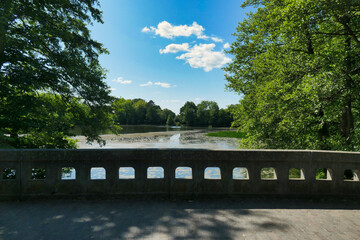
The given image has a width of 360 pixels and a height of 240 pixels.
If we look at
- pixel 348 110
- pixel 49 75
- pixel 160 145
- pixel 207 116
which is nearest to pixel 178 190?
pixel 49 75

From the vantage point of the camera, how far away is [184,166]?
4.88m

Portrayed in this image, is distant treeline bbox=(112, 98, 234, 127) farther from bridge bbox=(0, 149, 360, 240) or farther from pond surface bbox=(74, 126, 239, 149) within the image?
bridge bbox=(0, 149, 360, 240)

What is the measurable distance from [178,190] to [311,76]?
7.82 meters

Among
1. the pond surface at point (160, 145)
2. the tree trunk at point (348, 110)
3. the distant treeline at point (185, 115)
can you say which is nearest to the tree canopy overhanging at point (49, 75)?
the pond surface at point (160, 145)

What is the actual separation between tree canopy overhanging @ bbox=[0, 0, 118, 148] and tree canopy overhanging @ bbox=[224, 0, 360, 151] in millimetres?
8664

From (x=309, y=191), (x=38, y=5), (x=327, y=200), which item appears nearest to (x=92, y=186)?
(x=309, y=191)

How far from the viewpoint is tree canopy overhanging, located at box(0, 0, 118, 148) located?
7.52 metres

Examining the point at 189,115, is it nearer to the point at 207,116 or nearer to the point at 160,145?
the point at 207,116

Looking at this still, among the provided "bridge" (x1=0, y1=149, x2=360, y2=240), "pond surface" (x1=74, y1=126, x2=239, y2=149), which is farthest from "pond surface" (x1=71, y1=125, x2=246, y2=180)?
"bridge" (x1=0, y1=149, x2=360, y2=240)

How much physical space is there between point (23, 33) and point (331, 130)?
15414mm

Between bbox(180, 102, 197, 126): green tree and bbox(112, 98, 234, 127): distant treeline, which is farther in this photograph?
bbox(180, 102, 197, 126): green tree

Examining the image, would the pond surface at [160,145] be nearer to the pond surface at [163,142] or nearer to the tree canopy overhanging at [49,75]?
the pond surface at [163,142]

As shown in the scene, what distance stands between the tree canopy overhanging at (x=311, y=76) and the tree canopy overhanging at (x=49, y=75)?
8664 millimetres

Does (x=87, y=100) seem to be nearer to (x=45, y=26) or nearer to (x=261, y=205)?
(x=45, y=26)
